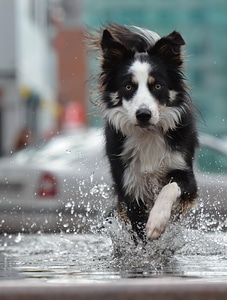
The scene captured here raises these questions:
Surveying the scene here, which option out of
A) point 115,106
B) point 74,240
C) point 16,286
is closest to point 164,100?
point 115,106

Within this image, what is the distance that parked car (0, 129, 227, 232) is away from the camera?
9.86 metres

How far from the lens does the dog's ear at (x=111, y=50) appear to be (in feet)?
26.6

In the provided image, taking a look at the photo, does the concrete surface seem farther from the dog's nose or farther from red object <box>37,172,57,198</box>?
red object <box>37,172,57,198</box>

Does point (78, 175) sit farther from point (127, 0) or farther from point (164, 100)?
point (127, 0)

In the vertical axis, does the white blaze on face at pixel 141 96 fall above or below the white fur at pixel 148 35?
below

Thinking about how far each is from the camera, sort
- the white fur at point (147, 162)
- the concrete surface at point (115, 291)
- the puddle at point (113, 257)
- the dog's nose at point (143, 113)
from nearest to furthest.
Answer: the concrete surface at point (115, 291) < the puddle at point (113, 257) < the dog's nose at point (143, 113) < the white fur at point (147, 162)

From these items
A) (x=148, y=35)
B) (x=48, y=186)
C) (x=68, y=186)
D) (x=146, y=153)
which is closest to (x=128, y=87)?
(x=146, y=153)

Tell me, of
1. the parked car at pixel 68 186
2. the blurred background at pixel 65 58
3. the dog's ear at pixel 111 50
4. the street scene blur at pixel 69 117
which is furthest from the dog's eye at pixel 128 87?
the parked car at pixel 68 186

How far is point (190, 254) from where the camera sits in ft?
27.8

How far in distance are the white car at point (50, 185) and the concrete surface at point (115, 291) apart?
225 inches

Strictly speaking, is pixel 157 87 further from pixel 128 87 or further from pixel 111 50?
pixel 111 50

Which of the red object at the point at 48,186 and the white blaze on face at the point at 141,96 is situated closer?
the white blaze on face at the point at 141,96

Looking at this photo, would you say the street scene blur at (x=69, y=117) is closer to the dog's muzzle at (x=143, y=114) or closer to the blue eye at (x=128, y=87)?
the blue eye at (x=128, y=87)

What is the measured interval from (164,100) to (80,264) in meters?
1.25
